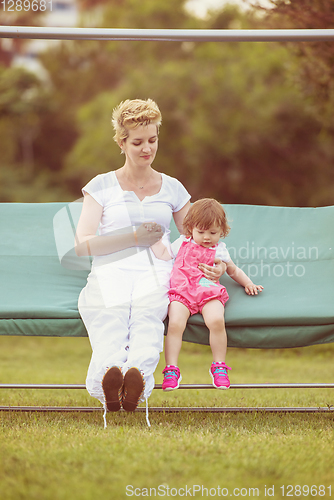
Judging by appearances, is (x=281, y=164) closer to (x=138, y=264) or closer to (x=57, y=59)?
(x=138, y=264)

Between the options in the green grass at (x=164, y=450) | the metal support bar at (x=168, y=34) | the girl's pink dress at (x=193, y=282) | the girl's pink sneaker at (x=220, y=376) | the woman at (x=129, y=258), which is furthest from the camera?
the metal support bar at (x=168, y=34)

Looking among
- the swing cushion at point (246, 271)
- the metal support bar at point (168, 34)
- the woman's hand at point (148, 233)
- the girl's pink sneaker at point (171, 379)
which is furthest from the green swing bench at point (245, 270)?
the metal support bar at point (168, 34)

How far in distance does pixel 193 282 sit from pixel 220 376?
1.45 ft

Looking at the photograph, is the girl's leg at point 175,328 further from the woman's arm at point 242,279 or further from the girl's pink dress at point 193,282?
the woman's arm at point 242,279

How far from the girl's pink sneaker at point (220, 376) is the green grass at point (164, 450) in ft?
0.65

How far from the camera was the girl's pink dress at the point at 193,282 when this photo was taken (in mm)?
2455

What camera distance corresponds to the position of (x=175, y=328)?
239 cm

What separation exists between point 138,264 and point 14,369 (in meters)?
2.47

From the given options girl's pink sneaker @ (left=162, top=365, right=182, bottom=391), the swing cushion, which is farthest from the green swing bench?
girl's pink sneaker @ (left=162, top=365, right=182, bottom=391)

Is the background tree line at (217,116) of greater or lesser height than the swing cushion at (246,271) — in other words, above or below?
above

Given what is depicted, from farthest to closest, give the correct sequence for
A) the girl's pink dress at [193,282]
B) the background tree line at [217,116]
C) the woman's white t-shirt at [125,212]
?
1. the background tree line at [217,116]
2. the woman's white t-shirt at [125,212]
3. the girl's pink dress at [193,282]

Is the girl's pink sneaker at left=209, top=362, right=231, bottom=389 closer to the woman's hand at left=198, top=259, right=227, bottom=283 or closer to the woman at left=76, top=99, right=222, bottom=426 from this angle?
the woman at left=76, top=99, right=222, bottom=426

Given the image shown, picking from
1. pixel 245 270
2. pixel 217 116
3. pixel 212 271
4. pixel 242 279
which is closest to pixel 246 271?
pixel 245 270

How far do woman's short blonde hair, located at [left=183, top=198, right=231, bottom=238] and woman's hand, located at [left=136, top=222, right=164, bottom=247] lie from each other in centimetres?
17
